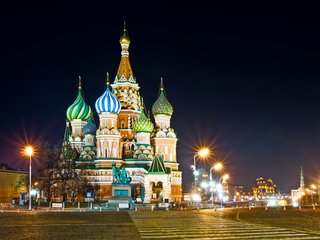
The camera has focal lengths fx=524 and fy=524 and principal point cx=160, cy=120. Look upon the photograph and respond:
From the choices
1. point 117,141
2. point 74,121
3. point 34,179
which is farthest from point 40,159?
point 74,121

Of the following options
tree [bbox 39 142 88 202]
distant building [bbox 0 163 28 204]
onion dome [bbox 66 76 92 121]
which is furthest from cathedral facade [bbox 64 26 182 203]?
distant building [bbox 0 163 28 204]

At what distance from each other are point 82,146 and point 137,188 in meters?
15.1

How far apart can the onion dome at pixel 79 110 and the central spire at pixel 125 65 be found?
26.0ft

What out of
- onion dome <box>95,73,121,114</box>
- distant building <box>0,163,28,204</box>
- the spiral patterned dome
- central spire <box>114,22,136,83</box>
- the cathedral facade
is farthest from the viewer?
distant building <box>0,163,28,204</box>

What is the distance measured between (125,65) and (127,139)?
16426 millimetres

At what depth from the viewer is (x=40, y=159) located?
7475 cm

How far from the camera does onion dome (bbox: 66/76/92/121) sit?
10431 centimetres

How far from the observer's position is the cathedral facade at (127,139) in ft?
299

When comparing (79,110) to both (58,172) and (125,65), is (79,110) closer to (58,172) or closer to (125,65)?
(125,65)

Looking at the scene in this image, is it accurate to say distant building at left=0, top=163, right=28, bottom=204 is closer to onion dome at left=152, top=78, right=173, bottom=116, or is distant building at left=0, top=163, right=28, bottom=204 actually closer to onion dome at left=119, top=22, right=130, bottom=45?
onion dome at left=152, top=78, right=173, bottom=116

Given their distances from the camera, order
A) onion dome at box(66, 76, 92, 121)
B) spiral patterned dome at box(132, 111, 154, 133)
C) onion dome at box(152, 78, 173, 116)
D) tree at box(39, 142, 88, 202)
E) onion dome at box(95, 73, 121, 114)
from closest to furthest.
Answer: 1. tree at box(39, 142, 88, 202)
2. onion dome at box(95, 73, 121, 114)
3. spiral patterned dome at box(132, 111, 154, 133)
4. onion dome at box(66, 76, 92, 121)
5. onion dome at box(152, 78, 173, 116)

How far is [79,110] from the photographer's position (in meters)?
105

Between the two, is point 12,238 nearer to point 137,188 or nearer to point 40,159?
point 40,159

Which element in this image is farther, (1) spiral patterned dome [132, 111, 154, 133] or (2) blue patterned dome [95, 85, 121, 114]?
(1) spiral patterned dome [132, 111, 154, 133]
